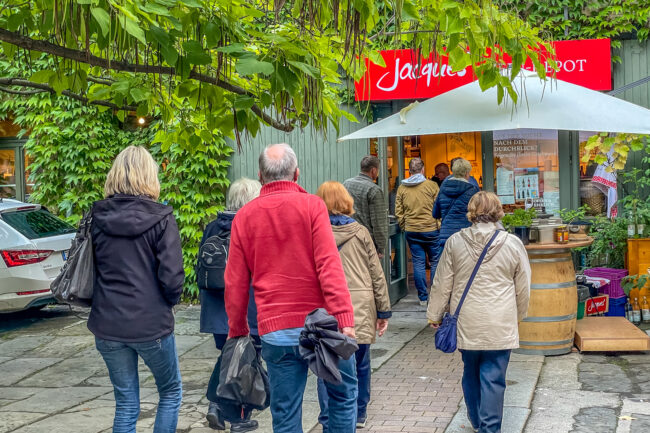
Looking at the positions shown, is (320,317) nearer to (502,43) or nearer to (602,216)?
(502,43)

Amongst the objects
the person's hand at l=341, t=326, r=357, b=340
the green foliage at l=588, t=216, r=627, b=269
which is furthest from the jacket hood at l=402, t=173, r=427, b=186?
the person's hand at l=341, t=326, r=357, b=340

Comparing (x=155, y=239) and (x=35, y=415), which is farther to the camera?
(x=35, y=415)

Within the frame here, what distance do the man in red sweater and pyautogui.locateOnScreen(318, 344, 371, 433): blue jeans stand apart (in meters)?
1.12

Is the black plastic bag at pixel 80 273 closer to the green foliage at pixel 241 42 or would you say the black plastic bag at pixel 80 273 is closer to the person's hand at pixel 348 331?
the green foliage at pixel 241 42

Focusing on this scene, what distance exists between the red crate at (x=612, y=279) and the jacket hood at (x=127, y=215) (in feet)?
20.5

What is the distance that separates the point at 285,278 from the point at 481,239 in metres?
1.80

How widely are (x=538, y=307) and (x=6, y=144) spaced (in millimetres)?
9879

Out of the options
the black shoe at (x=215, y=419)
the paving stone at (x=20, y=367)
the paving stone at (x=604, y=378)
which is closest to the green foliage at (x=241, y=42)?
the black shoe at (x=215, y=419)

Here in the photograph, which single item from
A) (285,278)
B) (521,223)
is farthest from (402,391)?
(285,278)

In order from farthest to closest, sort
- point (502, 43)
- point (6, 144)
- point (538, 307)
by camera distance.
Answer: point (6, 144)
point (538, 307)
point (502, 43)

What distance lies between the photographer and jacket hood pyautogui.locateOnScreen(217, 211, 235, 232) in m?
5.61

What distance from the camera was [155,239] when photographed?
175 inches

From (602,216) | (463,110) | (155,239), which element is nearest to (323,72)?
(155,239)

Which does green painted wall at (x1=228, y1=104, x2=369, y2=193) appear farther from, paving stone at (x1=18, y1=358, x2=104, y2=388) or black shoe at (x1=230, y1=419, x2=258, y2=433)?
black shoe at (x1=230, y1=419, x2=258, y2=433)
